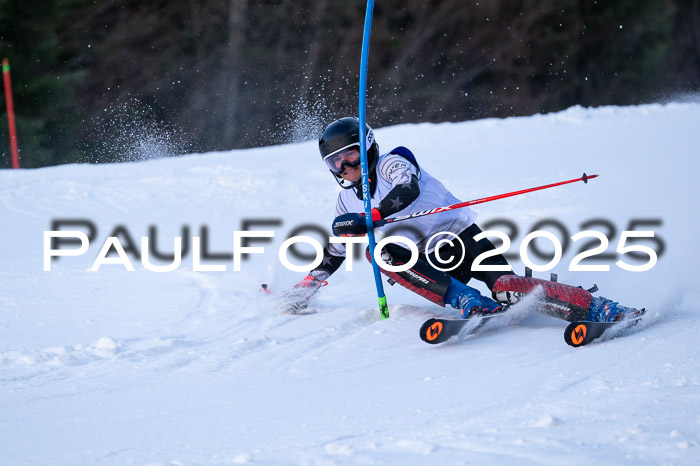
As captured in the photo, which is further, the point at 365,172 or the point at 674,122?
the point at 674,122

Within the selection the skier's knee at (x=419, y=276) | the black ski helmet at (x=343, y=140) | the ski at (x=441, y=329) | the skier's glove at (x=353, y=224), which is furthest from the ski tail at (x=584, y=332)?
the black ski helmet at (x=343, y=140)

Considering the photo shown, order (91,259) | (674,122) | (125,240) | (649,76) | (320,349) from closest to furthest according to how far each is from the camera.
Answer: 1. (320,349)
2. (91,259)
3. (125,240)
4. (674,122)
5. (649,76)

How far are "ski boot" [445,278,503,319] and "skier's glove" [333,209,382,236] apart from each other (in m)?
0.49

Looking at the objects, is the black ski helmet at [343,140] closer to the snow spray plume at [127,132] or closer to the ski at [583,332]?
the ski at [583,332]

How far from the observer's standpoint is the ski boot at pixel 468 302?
12.8ft

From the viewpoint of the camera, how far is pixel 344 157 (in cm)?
418

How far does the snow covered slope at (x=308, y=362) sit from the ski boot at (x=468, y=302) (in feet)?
0.39

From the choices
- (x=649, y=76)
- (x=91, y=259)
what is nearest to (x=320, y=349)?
(x=91, y=259)

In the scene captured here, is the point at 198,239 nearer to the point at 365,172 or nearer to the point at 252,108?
the point at 365,172

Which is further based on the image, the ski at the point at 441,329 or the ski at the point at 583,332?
the ski at the point at 441,329

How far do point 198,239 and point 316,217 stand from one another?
3.97ft

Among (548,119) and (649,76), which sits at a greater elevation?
(649,76)

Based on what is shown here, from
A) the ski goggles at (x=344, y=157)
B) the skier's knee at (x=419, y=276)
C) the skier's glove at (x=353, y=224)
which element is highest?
the ski goggles at (x=344, y=157)

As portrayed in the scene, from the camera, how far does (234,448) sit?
2646 millimetres
